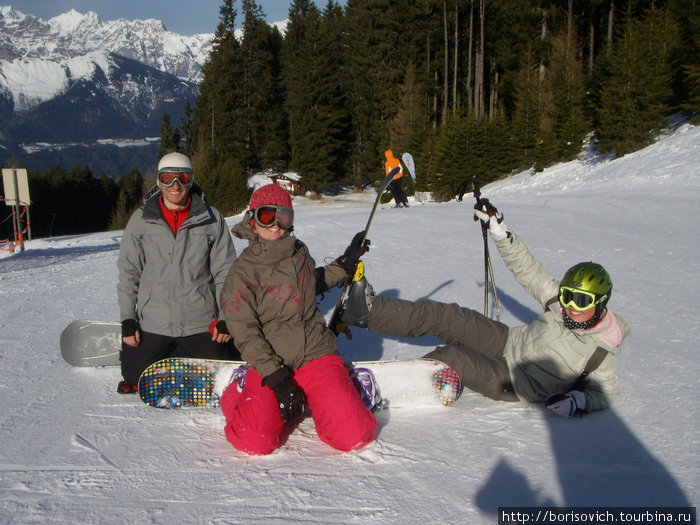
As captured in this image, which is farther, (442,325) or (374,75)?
(374,75)

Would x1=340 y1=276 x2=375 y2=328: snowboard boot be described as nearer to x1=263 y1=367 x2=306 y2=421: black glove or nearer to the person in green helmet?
the person in green helmet

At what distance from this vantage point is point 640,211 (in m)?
10.7

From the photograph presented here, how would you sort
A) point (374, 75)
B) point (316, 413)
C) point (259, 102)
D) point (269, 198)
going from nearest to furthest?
point (316, 413)
point (269, 198)
point (374, 75)
point (259, 102)

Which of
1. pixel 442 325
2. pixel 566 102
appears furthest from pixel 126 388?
pixel 566 102

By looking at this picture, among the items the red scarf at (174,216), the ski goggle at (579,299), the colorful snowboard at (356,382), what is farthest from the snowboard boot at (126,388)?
the ski goggle at (579,299)

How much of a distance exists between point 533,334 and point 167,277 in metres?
2.37

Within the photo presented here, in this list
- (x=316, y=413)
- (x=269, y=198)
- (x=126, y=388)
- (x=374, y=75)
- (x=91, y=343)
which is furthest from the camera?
(x=374, y=75)

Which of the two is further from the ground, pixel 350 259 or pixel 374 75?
pixel 374 75

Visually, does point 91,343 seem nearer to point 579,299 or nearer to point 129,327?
point 129,327

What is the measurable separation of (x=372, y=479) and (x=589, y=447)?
113 centimetres

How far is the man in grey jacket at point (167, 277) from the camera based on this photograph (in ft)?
11.6

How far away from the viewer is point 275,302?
117 inches

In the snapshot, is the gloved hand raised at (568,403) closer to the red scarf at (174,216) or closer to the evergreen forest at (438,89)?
the red scarf at (174,216)

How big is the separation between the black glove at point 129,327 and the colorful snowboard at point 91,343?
0.56 metres
